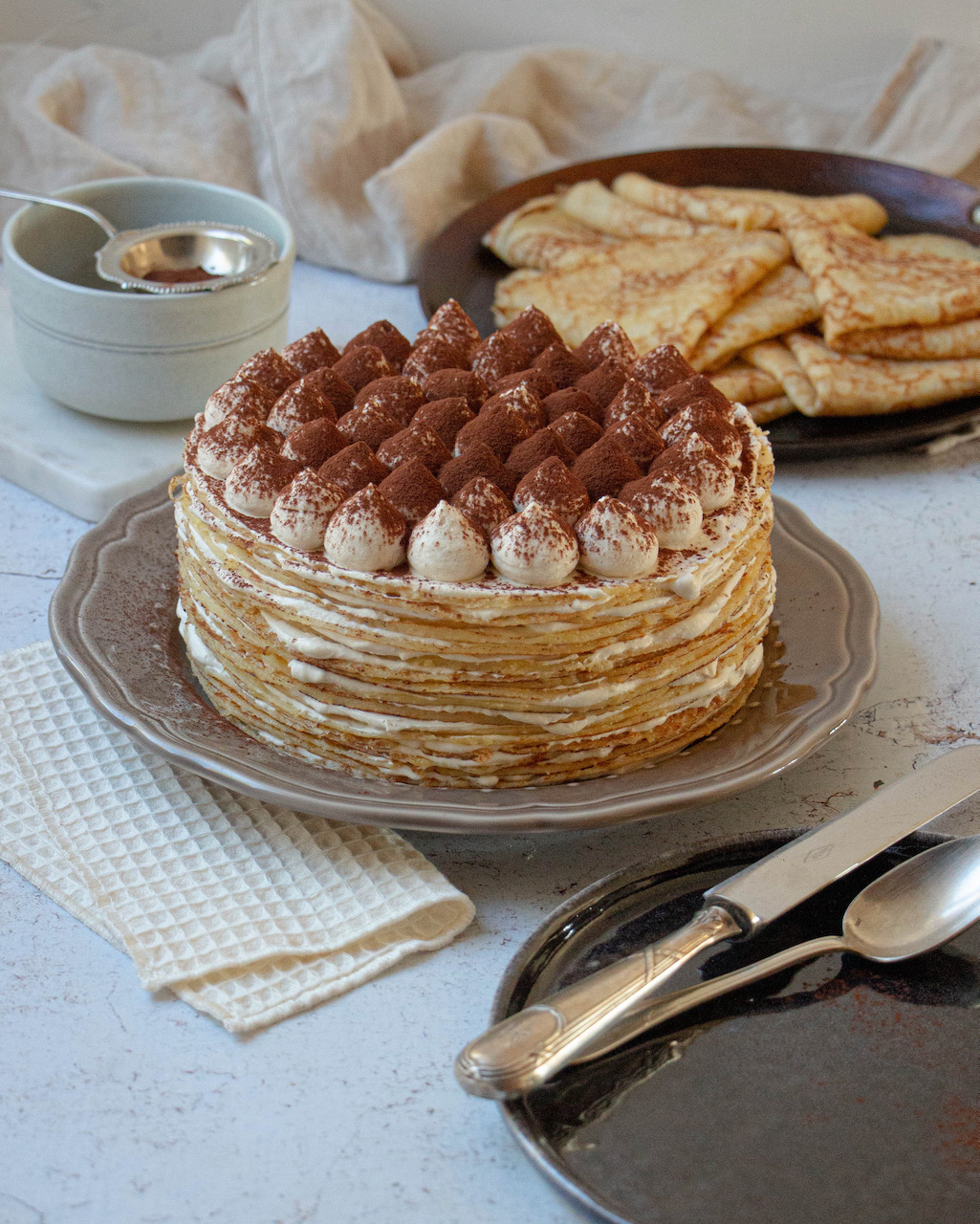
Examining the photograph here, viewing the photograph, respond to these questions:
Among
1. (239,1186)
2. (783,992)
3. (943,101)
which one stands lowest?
(239,1186)

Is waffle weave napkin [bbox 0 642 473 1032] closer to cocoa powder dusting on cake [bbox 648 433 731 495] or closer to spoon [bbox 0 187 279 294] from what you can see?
cocoa powder dusting on cake [bbox 648 433 731 495]

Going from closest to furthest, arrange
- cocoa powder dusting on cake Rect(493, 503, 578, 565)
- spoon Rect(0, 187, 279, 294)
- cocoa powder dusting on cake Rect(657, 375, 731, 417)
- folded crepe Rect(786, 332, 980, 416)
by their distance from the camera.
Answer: cocoa powder dusting on cake Rect(493, 503, 578, 565)
cocoa powder dusting on cake Rect(657, 375, 731, 417)
spoon Rect(0, 187, 279, 294)
folded crepe Rect(786, 332, 980, 416)

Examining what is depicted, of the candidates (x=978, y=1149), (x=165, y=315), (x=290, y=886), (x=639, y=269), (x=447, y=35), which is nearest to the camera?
(x=978, y=1149)

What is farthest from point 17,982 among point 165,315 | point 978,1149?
point 165,315

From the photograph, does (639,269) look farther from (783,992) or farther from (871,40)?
(783,992)

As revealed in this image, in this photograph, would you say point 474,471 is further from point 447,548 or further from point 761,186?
point 761,186

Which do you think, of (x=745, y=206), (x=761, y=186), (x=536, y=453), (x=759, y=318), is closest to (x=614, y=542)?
(x=536, y=453)

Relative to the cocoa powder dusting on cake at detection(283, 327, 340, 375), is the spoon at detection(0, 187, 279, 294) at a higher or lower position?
lower

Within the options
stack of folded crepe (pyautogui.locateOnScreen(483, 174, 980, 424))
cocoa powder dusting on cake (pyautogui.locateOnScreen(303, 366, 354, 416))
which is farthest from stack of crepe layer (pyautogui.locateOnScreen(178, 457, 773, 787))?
stack of folded crepe (pyautogui.locateOnScreen(483, 174, 980, 424))
